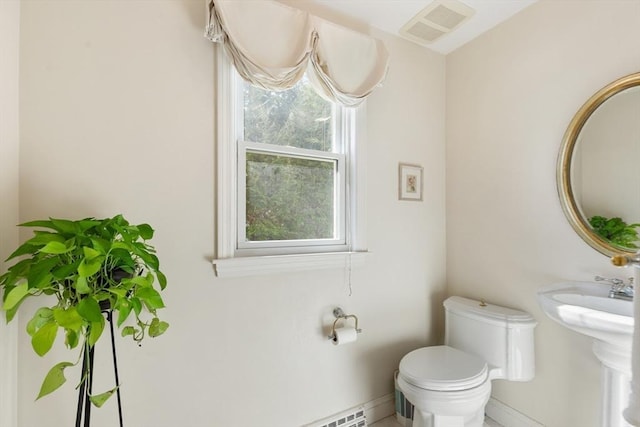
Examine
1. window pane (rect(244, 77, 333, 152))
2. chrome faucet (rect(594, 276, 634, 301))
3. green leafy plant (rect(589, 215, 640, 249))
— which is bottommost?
chrome faucet (rect(594, 276, 634, 301))

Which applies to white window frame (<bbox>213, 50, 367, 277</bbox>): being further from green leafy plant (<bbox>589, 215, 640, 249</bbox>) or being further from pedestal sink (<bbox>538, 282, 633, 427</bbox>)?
green leafy plant (<bbox>589, 215, 640, 249</bbox>)

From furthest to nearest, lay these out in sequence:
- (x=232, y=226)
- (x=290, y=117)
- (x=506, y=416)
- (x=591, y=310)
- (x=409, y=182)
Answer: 1. (x=409, y=182)
2. (x=506, y=416)
3. (x=290, y=117)
4. (x=232, y=226)
5. (x=591, y=310)

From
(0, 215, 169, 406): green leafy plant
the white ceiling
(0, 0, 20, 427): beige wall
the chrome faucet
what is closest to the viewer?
(0, 215, 169, 406): green leafy plant

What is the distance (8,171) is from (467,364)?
2.13m

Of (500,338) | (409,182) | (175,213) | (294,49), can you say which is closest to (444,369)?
(500,338)

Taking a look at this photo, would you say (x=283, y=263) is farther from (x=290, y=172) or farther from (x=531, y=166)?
(x=531, y=166)

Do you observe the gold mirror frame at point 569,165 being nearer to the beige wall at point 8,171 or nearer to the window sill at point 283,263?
the window sill at point 283,263

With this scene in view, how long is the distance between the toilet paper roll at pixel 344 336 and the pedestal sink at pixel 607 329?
0.90 metres

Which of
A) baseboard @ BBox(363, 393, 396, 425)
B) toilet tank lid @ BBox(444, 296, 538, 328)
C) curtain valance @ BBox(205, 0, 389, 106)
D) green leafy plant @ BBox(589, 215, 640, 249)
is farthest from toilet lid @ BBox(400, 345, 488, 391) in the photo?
curtain valance @ BBox(205, 0, 389, 106)

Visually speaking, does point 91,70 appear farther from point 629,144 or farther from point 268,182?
point 629,144

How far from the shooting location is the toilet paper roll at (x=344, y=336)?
1.54m

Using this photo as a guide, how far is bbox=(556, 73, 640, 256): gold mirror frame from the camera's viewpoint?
1312 mm

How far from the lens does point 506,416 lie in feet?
5.74

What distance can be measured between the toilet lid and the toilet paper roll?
0.96 feet
